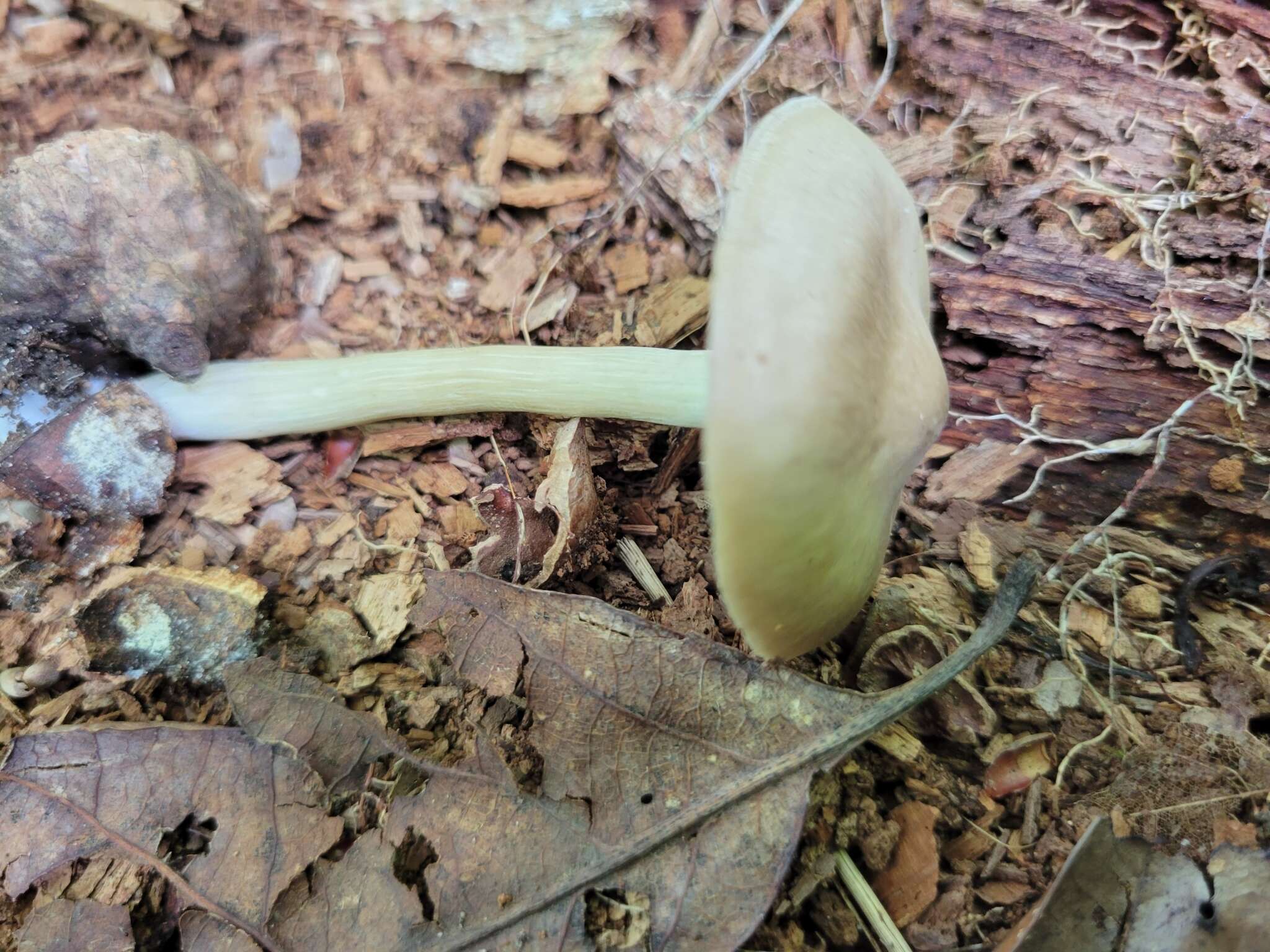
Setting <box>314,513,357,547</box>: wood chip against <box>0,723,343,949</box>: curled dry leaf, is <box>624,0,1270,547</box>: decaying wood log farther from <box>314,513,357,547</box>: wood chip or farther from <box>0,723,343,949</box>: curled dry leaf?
<box>0,723,343,949</box>: curled dry leaf

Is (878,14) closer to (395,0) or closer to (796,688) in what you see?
(395,0)

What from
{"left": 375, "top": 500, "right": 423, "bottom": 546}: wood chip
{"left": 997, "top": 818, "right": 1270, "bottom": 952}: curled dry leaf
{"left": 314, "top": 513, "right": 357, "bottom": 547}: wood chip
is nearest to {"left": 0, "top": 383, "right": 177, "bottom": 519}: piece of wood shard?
{"left": 314, "top": 513, "right": 357, "bottom": 547}: wood chip

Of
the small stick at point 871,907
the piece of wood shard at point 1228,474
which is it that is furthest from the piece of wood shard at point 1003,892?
the piece of wood shard at point 1228,474

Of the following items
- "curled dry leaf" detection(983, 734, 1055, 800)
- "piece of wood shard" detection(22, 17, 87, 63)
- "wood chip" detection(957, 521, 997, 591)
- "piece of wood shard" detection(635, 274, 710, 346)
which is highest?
"piece of wood shard" detection(22, 17, 87, 63)

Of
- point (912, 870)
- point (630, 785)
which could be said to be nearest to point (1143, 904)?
point (912, 870)

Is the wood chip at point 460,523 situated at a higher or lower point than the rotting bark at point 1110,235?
lower

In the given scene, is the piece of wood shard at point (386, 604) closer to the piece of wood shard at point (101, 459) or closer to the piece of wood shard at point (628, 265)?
the piece of wood shard at point (101, 459)

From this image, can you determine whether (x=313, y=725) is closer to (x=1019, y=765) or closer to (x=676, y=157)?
(x=1019, y=765)
